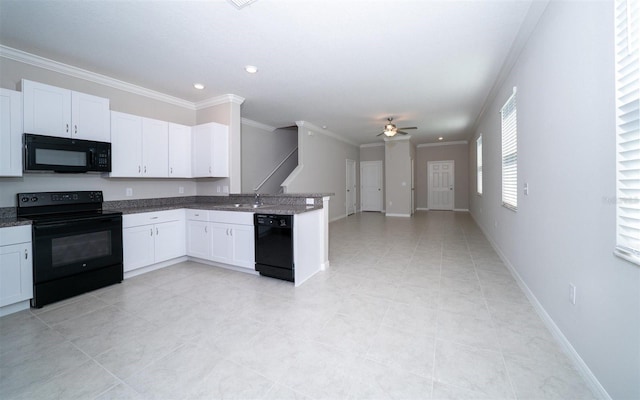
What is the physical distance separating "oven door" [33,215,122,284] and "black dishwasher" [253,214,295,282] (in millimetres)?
1663

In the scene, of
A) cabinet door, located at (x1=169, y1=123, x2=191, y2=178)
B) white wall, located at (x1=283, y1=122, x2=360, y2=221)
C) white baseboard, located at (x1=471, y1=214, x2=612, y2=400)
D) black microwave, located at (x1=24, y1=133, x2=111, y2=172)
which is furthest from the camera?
white wall, located at (x1=283, y1=122, x2=360, y2=221)

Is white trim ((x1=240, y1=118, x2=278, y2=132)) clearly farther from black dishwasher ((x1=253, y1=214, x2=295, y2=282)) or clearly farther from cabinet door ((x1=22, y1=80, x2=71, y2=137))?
black dishwasher ((x1=253, y1=214, x2=295, y2=282))

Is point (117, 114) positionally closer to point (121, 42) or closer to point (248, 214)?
point (121, 42)

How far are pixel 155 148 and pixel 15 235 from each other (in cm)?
189

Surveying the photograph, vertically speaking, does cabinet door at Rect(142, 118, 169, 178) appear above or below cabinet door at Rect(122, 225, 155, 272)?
above

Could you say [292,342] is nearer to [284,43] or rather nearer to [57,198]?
[284,43]

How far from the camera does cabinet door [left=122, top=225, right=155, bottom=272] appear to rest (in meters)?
3.23

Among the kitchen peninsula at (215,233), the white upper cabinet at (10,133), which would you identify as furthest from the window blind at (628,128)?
the white upper cabinet at (10,133)

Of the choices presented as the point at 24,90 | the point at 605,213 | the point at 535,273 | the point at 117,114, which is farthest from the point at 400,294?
the point at 24,90

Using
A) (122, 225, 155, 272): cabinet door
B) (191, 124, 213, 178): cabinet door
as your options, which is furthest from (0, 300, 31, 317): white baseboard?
(191, 124, 213, 178): cabinet door

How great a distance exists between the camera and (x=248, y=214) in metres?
3.36

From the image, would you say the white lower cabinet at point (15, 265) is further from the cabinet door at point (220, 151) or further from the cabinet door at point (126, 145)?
the cabinet door at point (220, 151)

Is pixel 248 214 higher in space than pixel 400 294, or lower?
higher

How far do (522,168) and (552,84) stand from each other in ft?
3.36
